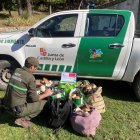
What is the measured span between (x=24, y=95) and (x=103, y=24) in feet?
7.06

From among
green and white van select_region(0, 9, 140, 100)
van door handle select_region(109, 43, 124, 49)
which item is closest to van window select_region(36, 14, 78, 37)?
green and white van select_region(0, 9, 140, 100)

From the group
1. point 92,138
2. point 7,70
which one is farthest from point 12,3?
point 92,138

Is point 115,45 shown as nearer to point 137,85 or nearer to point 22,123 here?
point 137,85

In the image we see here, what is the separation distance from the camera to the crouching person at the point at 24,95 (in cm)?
507

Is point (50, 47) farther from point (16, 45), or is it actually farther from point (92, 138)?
point (92, 138)

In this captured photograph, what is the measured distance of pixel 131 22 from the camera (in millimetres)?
6125

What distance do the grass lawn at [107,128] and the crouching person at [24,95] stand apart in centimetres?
20

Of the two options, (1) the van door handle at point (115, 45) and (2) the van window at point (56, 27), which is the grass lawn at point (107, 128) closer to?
(1) the van door handle at point (115, 45)

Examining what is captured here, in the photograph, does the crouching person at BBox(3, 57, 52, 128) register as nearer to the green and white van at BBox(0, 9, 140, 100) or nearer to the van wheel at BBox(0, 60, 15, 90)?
the green and white van at BBox(0, 9, 140, 100)

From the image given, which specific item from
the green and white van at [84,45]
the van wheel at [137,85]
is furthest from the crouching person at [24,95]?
the van wheel at [137,85]

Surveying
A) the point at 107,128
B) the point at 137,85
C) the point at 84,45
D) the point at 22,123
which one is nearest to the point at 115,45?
the point at 84,45

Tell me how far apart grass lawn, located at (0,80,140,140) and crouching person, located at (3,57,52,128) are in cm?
20

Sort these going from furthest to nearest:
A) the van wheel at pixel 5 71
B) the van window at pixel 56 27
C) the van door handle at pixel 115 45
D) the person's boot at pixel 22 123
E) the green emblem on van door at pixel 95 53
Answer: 1. the van wheel at pixel 5 71
2. the van window at pixel 56 27
3. the green emblem on van door at pixel 95 53
4. the van door handle at pixel 115 45
5. the person's boot at pixel 22 123

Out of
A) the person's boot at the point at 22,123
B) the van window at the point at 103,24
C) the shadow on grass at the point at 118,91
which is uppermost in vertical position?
the van window at the point at 103,24
